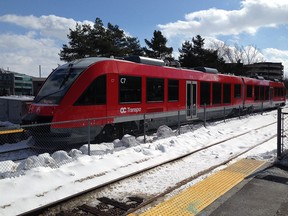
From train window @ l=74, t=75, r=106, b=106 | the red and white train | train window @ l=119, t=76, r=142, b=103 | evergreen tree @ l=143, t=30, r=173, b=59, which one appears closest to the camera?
the red and white train

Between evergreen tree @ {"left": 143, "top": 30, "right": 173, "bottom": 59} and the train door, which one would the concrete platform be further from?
evergreen tree @ {"left": 143, "top": 30, "right": 173, "bottom": 59}

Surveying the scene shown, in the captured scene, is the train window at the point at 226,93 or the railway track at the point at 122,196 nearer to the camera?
the railway track at the point at 122,196

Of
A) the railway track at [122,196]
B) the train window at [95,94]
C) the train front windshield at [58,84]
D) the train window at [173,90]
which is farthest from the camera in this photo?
the train window at [173,90]

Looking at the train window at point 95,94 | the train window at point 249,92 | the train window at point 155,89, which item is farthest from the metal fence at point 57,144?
the train window at point 249,92

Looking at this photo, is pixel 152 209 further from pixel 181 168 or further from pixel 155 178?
pixel 181 168

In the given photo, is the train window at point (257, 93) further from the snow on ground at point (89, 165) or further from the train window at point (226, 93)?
the snow on ground at point (89, 165)

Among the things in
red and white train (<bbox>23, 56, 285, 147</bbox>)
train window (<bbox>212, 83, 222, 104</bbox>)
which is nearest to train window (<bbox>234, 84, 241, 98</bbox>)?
train window (<bbox>212, 83, 222, 104</bbox>)

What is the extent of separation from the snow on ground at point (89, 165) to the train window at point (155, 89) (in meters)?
2.07

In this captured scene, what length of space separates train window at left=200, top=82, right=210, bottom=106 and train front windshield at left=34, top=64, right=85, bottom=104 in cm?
887

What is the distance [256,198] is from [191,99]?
39.1 ft

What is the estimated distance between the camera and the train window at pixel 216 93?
2068cm

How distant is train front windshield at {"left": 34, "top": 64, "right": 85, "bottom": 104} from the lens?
11406 mm

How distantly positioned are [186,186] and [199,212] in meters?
1.53

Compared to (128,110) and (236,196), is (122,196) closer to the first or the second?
(236,196)
